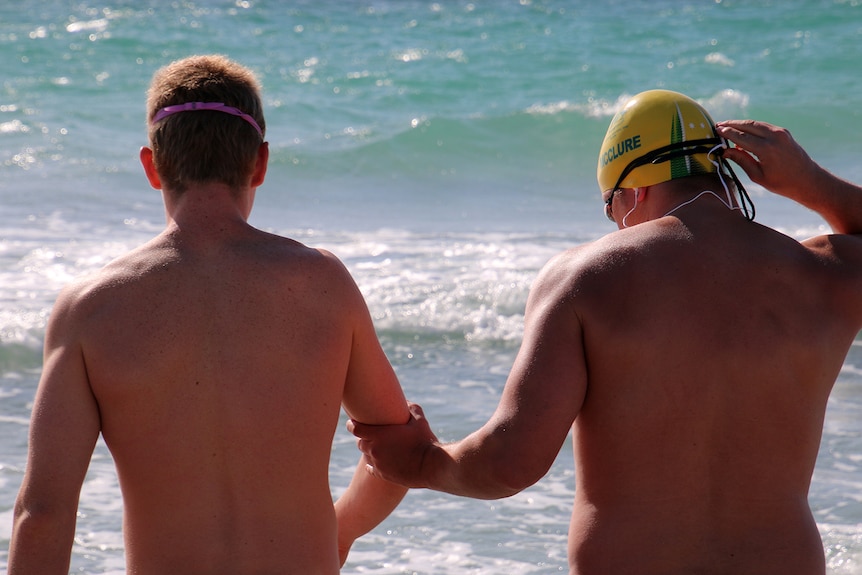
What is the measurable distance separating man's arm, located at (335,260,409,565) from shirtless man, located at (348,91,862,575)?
0.34 meters

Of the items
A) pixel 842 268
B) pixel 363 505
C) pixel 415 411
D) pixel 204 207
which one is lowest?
pixel 363 505

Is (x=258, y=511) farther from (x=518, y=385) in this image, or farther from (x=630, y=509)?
(x=630, y=509)

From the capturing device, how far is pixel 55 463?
2318 millimetres

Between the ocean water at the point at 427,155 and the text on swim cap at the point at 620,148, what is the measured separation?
2244 mm

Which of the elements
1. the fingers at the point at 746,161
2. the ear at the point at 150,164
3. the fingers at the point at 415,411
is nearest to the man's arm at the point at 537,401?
the fingers at the point at 415,411

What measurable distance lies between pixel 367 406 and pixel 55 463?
80cm

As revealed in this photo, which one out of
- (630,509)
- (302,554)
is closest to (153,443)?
(302,554)

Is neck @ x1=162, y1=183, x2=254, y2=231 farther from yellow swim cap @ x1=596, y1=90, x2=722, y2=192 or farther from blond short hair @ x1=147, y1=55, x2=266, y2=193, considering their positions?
yellow swim cap @ x1=596, y1=90, x2=722, y2=192

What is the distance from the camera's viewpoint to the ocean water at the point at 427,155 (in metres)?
5.24

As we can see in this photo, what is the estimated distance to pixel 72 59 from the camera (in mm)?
18125

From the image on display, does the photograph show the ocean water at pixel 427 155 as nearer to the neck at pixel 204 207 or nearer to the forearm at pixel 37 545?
the forearm at pixel 37 545

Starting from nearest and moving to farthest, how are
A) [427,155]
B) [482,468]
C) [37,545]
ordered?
[37,545] → [482,468] → [427,155]

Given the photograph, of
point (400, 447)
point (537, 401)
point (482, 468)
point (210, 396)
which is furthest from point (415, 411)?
point (210, 396)

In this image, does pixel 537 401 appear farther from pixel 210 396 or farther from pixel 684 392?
pixel 210 396
